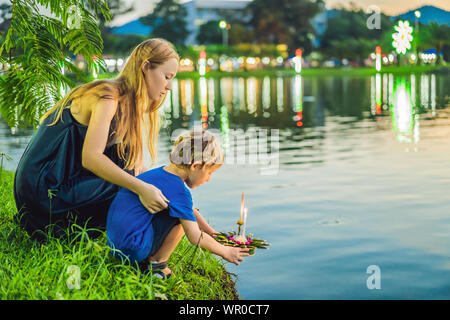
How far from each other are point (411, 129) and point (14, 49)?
952 centimetres

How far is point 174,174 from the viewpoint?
11.5 feet

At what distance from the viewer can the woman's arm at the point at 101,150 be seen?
11.3 feet

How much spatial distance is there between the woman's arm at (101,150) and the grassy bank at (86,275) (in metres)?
0.39

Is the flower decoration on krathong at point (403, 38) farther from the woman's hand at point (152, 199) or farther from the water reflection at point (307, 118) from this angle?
the woman's hand at point (152, 199)

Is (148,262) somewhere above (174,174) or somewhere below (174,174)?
below

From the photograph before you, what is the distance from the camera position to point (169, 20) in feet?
274

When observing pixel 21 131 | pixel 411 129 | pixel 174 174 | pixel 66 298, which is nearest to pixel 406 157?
pixel 411 129

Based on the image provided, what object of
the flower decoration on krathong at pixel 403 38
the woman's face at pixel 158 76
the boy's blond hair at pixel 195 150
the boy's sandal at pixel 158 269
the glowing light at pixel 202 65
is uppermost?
the flower decoration on krathong at pixel 403 38

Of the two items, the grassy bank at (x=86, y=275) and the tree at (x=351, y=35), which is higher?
the tree at (x=351, y=35)

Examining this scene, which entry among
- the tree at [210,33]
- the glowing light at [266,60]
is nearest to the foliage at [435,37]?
the glowing light at [266,60]

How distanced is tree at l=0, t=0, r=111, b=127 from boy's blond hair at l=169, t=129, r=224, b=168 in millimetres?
1901

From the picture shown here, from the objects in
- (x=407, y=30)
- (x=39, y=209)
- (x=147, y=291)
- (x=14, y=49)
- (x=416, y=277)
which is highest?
(x=407, y=30)

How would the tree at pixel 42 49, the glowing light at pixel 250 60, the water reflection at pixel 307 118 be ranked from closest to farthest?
1. the tree at pixel 42 49
2. the water reflection at pixel 307 118
3. the glowing light at pixel 250 60
